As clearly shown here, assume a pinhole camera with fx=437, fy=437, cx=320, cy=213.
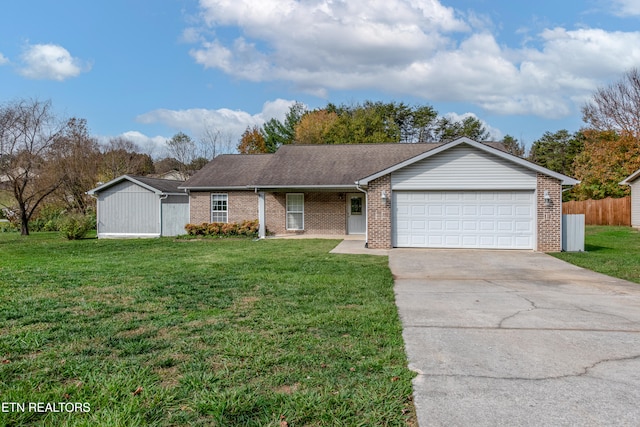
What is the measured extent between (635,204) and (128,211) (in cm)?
2884

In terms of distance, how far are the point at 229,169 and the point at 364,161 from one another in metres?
7.05

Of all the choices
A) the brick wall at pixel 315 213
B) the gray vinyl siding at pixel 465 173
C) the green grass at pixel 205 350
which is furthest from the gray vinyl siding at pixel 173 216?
the green grass at pixel 205 350

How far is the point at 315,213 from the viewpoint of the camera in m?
20.6

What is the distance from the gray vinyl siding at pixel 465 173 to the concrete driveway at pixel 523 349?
19.1 feet

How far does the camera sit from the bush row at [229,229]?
20125 mm

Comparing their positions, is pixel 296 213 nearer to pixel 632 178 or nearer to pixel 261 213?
pixel 261 213

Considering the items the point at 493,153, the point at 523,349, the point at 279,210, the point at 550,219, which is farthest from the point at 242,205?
the point at 523,349

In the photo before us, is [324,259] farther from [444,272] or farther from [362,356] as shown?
[362,356]

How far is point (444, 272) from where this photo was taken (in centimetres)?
994

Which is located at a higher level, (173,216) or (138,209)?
(138,209)

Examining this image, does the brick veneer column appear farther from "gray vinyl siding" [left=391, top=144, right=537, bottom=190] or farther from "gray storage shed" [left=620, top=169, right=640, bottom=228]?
"gray storage shed" [left=620, top=169, right=640, bottom=228]

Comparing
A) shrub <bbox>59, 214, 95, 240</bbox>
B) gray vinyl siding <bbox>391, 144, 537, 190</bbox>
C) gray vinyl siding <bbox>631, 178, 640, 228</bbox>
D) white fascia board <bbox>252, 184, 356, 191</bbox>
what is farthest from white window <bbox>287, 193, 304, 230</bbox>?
gray vinyl siding <bbox>631, 178, 640, 228</bbox>

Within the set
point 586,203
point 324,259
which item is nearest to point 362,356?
point 324,259

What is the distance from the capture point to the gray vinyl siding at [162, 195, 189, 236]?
21844 millimetres
